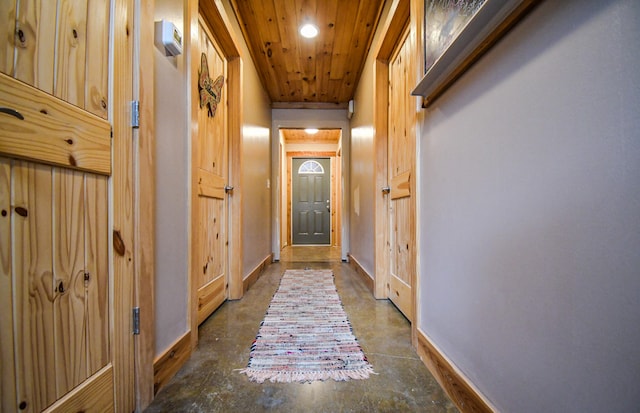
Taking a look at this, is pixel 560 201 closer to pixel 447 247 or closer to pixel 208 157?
pixel 447 247

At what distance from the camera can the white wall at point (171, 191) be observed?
116cm

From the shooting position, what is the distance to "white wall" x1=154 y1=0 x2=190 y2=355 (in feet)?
3.80

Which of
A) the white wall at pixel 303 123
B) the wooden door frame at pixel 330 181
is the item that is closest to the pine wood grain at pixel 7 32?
the white wall at pixel 303 123

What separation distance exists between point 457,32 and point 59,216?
52.7 inches

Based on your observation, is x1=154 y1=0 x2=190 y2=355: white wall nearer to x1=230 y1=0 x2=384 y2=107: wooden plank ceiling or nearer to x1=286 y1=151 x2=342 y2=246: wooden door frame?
x1=230 y1=0 x2=384 y2=107: wooden plank ceiling

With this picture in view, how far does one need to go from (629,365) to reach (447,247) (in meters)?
0.67

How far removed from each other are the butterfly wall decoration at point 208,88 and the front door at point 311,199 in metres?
Result: 4.72

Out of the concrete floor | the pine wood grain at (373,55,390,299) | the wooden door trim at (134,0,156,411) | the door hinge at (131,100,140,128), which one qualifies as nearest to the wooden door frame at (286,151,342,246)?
the pine wood grain at (373,55,390,299)

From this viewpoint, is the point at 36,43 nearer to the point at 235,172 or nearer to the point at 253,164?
the point at 235,172

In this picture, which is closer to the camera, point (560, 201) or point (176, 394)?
point (560, 201)

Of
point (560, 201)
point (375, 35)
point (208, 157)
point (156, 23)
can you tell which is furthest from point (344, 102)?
point (560, 201)

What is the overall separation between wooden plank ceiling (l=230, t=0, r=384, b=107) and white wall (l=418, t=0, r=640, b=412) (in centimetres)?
184

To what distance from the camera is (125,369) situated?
939 millimetres

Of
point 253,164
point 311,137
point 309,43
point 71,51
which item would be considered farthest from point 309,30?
point 311,137
